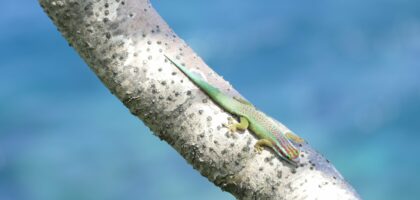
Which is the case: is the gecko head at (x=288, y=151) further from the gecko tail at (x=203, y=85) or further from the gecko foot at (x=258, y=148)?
the gecko tail at (x=203, y=85)

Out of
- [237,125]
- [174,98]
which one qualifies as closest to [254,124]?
[237,125]

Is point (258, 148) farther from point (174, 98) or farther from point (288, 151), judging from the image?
point (174, 98)

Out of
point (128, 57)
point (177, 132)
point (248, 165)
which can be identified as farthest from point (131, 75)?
point (248, 165)

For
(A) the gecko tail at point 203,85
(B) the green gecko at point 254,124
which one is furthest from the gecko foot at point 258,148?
(A) the gecko tail at point 203,85

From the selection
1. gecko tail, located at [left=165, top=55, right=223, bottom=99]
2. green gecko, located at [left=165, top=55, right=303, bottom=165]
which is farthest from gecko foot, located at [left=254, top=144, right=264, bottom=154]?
gecko tail, located at [left=165, top=55, right=223, bottom=99]

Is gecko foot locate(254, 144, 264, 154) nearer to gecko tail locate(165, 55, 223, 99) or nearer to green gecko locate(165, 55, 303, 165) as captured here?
green gecko locate(165, 55, 303, 165)

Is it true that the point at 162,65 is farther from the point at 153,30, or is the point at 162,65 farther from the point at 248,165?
the point at 248,165
